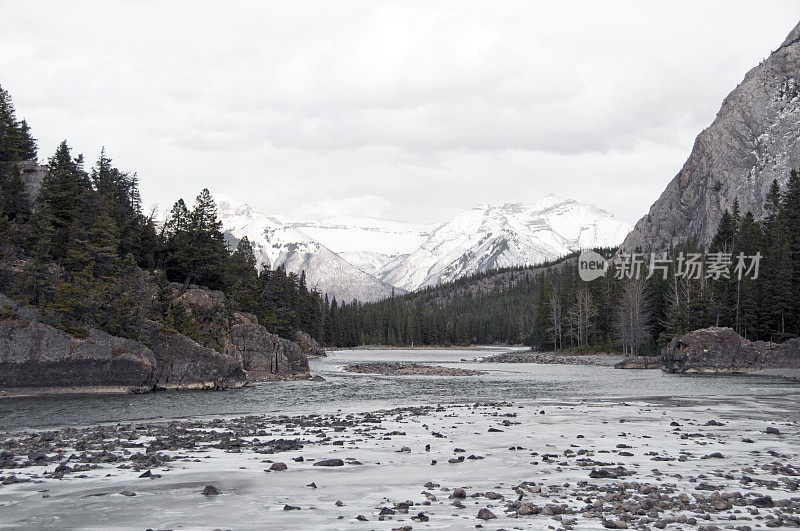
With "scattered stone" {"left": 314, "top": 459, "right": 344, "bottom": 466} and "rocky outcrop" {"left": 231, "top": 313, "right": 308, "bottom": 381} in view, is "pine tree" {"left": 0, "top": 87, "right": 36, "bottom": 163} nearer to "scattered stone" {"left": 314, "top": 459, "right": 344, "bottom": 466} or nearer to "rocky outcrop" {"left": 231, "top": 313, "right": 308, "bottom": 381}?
"rocky outcrop" {"left": 231, "top": 313, "right": 308, "bottom": 381}

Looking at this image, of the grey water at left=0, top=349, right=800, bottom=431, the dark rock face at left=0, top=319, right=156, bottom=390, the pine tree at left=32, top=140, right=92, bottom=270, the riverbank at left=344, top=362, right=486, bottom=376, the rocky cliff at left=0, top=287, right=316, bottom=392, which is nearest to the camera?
the grey water at left=0, top=349, right=800, bottom=431

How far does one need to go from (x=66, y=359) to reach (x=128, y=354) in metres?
4.69

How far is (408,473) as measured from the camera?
69.5 ft

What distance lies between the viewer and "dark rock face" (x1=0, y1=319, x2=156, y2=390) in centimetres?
4912

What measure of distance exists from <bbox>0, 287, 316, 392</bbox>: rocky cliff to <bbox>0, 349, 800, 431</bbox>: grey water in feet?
7.21

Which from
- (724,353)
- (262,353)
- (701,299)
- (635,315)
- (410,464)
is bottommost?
(410,464)

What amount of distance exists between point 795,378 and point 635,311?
1652 inches

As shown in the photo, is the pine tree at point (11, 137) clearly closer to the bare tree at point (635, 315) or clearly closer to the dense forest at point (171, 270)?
A: the dense forest at point (171, 270)

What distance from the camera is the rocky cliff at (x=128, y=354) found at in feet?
163

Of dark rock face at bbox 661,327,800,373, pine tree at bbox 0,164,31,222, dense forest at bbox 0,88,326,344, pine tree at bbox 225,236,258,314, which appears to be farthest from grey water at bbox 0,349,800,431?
pine tree at bbox 0,164,31,222

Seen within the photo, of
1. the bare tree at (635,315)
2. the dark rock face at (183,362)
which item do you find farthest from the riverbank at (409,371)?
the bare tree at (635,315)

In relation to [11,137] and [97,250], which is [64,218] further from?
[11,137]

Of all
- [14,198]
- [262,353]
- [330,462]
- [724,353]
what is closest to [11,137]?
[14,198]

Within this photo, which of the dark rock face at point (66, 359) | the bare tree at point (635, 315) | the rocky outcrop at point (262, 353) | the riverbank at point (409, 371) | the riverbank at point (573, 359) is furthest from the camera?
the riverbank at point (573, 359)
